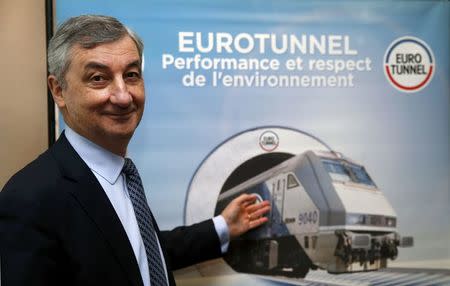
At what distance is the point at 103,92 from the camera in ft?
3.40

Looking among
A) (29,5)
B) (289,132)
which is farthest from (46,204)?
(289,132)

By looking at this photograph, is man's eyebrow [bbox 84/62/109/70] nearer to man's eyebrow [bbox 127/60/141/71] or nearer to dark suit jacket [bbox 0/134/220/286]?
man's eyebrow [bbox 127/60/141/71]

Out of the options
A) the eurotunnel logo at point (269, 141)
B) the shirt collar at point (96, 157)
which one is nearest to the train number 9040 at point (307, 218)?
the eurotunnel logo at point (269, 141)

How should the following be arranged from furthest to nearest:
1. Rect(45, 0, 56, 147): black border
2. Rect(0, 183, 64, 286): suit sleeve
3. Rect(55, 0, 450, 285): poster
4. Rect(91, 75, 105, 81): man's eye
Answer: Rect(55, 0, 450, 285): poster < Rect(45, 0, 56, 147): black border < Rect(91, 75, 105, 81): man's eye < Rect(0, 183, 64, 286): suit sleeve

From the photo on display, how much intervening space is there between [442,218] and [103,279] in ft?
3.58

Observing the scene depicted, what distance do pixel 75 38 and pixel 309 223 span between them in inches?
33.3

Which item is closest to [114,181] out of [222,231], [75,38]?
[75,38]

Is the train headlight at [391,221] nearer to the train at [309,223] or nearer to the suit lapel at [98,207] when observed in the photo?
the train at [309,223]

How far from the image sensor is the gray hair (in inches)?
39.9

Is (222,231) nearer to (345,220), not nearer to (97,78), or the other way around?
(345,220)

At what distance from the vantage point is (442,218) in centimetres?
162

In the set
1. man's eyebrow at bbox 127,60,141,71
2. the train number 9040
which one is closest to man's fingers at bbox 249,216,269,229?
the train number 9040

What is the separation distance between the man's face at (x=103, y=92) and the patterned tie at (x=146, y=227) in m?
0.11

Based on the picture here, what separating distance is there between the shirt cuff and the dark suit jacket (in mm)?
423
